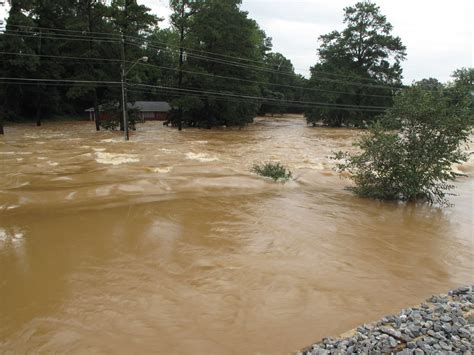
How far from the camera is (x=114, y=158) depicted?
2045cm

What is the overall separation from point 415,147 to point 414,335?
10.4 meters

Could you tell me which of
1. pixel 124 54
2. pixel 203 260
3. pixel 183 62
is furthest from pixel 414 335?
pixel 183 62

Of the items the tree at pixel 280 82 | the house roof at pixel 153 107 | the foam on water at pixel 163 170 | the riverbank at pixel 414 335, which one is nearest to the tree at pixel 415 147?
the foam on water at pixel 163 170

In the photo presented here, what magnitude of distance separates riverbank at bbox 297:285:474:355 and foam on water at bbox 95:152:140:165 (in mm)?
16254

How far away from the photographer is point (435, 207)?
44.8 feet

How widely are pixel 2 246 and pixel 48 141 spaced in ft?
69.7

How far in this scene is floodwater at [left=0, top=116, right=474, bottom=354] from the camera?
220 inches

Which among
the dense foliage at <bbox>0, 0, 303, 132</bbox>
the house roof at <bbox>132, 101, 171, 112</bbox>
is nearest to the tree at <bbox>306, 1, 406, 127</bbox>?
the dense foliage at <bbox>0, 0, 303, 132</bbox>

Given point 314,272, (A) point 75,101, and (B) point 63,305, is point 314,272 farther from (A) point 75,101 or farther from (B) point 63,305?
(A) point 75,101

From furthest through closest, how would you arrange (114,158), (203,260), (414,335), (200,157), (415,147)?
1. (200,157)
2. (114,158)
3. (415,147)
4. (203,260)
5. (414,335)

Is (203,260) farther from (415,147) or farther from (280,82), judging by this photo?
(280,82)

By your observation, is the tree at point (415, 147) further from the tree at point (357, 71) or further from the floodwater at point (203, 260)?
the tree at point (357, 71)

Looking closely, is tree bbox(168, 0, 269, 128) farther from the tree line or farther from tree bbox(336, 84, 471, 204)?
tree bbox(336, 84, 471, 204)

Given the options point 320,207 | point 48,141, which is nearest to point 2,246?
point 320,207
